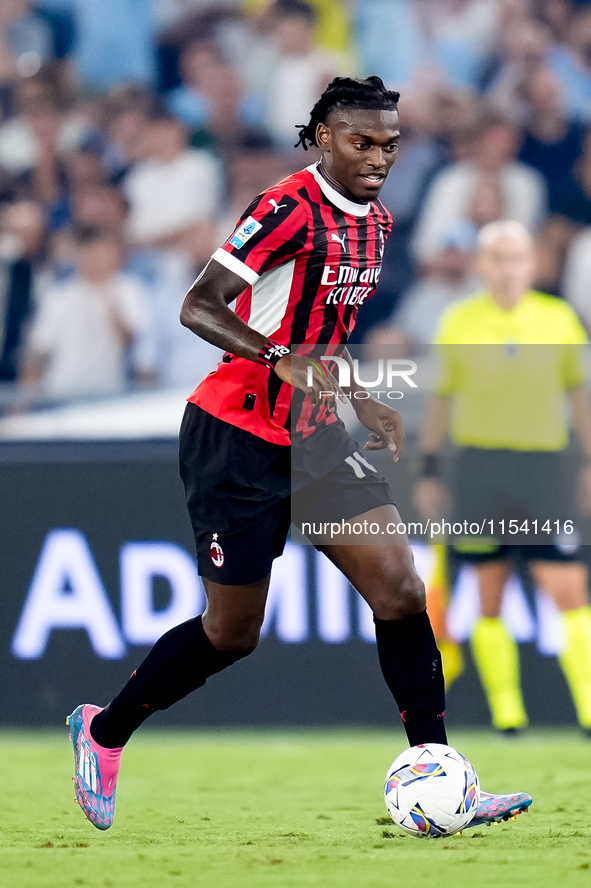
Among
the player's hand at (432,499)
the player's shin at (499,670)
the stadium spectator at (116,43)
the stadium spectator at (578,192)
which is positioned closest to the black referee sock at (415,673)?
the player's shin at (499,670)

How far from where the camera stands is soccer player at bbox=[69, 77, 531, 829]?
348 centimetres

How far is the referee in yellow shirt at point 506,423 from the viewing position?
598 cm

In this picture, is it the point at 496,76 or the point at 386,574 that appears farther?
the point at 496,76

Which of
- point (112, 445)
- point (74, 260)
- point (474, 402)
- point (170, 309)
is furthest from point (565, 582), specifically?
point (74, 260)

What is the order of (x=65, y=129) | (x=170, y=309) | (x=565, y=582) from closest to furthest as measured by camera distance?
(x=565, y=582) < (x=170, y=309) < (x=65, y=129)

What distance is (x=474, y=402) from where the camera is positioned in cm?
618

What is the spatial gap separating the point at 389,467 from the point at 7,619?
197 cm

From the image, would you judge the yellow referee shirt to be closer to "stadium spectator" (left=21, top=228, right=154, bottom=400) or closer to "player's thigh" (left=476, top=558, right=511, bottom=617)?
"player's thigh" (left=476, top=558, right=511, bottom=617)

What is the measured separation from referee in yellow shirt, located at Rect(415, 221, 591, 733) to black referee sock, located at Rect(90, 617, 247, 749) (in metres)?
2.56

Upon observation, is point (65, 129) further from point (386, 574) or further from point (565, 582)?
point (386, 574)

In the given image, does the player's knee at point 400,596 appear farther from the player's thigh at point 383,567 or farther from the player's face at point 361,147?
the player's face at point 361,147

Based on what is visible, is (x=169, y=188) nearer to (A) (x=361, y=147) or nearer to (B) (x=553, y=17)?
(B) (x=553, y=17)

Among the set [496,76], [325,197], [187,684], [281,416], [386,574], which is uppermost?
[496,76]

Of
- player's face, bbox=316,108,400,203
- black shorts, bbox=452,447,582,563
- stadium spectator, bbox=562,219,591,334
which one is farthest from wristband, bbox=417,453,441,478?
player's face, bbox=316,108,400,203
